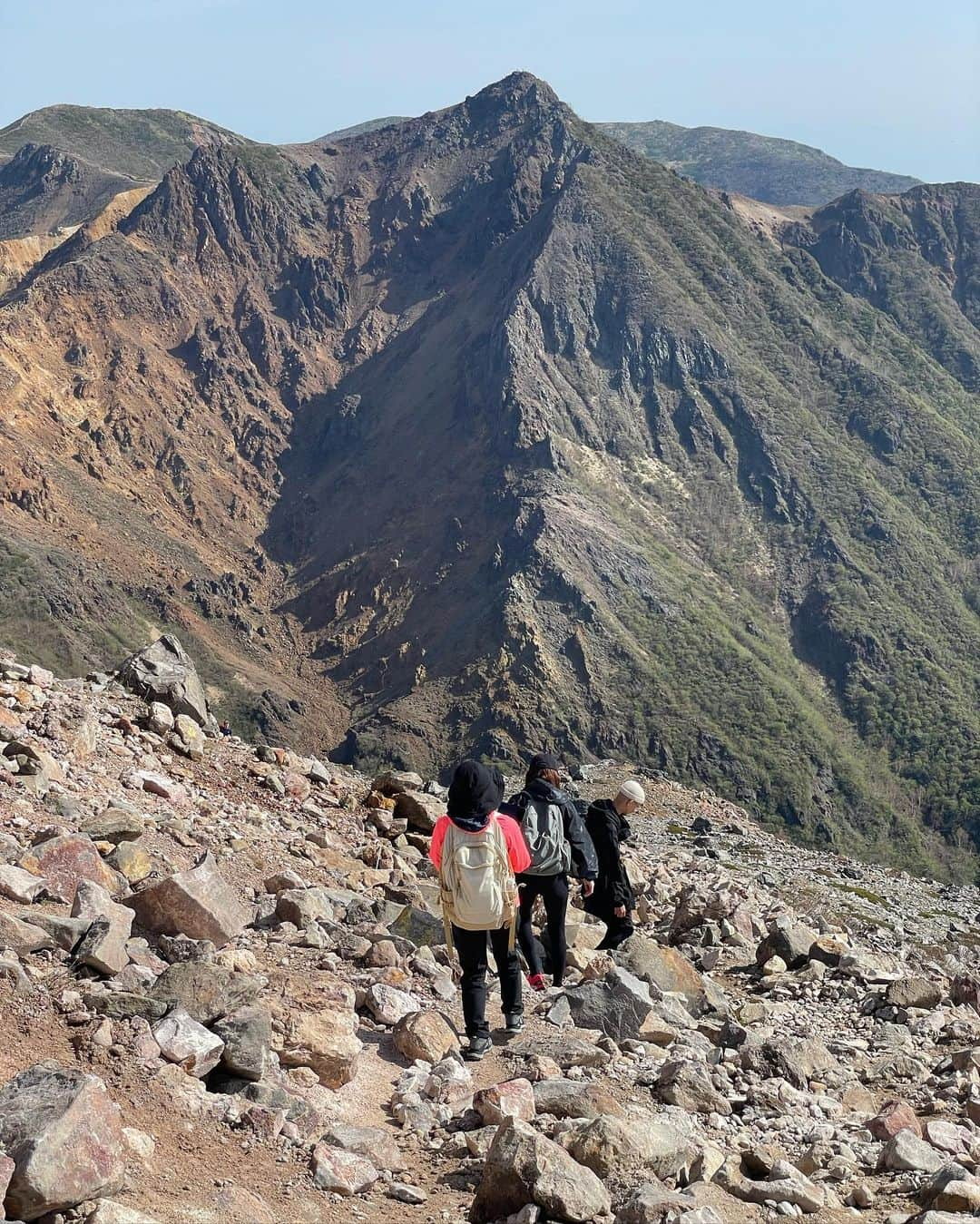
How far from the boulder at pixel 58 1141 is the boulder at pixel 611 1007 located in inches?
203

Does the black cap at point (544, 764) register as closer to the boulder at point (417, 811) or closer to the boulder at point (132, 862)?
the boulder at point (132, 862)

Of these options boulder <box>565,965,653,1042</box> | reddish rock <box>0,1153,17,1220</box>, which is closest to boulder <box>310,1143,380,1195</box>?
reddish rock <box>0,1153,17,1220</box>

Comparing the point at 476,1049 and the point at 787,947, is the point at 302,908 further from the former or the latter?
the point at 787,947

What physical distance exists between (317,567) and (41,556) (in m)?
38.4

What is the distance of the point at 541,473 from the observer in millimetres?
134000

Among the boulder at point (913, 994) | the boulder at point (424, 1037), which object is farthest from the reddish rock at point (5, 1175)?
the boulder at point (913, 994)

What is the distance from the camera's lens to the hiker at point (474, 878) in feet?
30.6

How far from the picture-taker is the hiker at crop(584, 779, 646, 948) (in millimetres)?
12773

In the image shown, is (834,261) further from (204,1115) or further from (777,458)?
(204,1115)

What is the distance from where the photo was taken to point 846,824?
110438mm

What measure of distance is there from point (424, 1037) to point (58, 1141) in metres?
3.85

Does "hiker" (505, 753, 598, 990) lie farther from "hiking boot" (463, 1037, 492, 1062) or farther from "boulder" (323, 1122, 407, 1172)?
"boulder" (323, 1122, 407, 1172)

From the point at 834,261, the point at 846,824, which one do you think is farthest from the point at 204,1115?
the point at 834,261

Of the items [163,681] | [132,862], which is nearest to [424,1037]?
[132,862]
